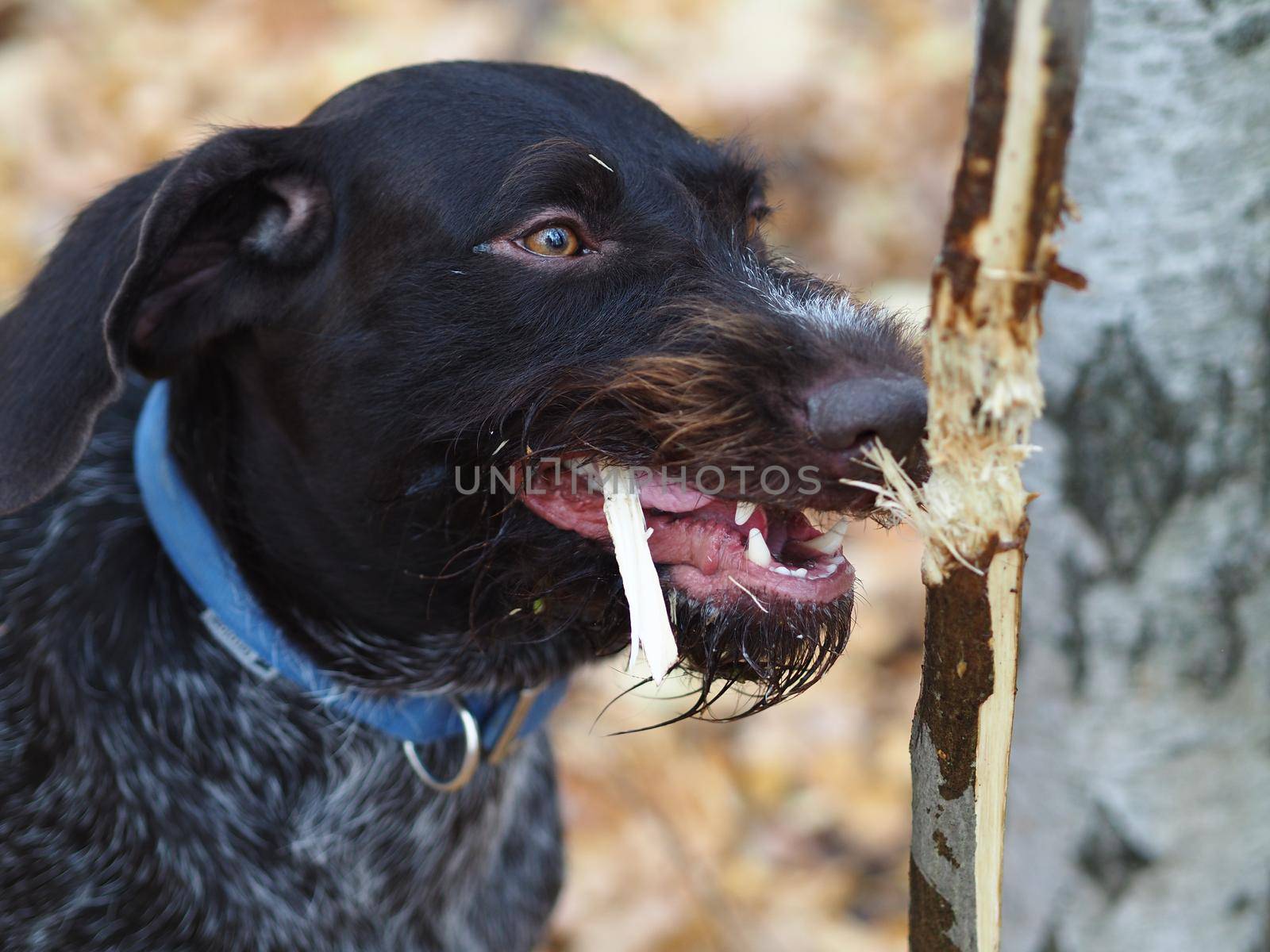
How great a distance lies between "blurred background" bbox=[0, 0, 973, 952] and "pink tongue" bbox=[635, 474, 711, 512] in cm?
204

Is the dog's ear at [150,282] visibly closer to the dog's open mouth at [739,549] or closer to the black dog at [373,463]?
the black dog at [373,463]

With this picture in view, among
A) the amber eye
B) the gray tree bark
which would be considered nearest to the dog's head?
the amber eye

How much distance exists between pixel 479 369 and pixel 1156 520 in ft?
4.40

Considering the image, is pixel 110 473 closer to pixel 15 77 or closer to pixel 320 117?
pixel 320 117

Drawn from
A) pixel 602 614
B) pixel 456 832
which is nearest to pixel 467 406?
pixel 602 614

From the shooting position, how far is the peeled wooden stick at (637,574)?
2.02 metres

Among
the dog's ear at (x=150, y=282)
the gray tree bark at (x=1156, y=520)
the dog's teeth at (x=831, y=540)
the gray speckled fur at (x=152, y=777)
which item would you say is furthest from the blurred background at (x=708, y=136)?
the dog's ear at (x=150, y=282)

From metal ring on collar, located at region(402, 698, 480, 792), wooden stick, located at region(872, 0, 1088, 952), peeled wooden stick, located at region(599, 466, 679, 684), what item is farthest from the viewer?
metal ring on collar, located at region(402, 698, 480, 792)

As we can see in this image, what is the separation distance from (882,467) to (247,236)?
4.52 feet

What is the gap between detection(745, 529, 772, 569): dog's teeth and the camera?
2.09 m

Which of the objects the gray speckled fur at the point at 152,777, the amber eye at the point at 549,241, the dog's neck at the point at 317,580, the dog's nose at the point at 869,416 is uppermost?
the amber eye at the point at 549,241

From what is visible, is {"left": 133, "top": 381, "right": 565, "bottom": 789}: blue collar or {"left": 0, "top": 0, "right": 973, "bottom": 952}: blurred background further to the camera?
{"left": 0, "top": 0, "right": 973, "bottom": 952}: blurred background

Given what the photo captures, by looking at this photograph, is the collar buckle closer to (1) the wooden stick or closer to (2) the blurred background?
(1) the wooden stick

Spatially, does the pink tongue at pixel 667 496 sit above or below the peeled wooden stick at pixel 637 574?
above
